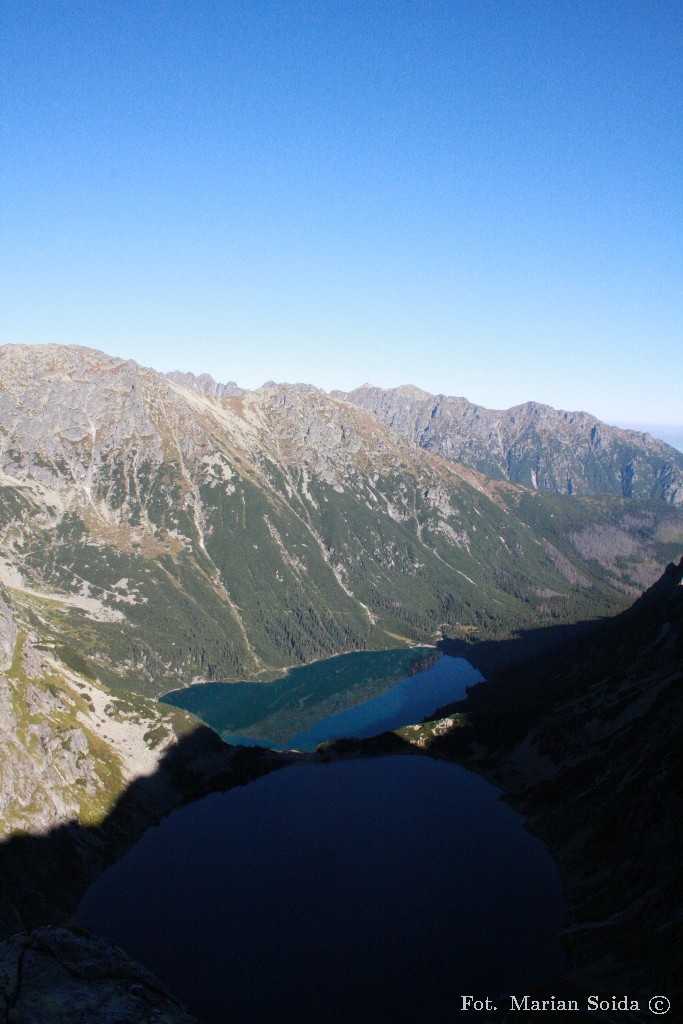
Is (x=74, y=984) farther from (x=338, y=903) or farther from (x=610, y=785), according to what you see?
(x=610, y=785)

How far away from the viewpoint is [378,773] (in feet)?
540

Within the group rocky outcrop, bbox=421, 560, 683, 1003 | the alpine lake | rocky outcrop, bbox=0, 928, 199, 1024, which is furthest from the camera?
the alpine lake

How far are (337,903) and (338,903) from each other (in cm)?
18

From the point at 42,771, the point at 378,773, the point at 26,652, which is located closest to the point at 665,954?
the point at 378,773

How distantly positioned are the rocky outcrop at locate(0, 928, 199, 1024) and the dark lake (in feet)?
130

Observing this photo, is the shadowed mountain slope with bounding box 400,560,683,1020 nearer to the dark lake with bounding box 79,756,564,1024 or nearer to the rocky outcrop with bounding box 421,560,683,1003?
the rocky outcrop with bounding box 421,560,683,1003

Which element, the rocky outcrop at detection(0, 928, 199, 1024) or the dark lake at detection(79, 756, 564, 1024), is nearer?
the rocky outcrop at detection(0, 928, 199, 1024)

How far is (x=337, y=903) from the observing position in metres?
105

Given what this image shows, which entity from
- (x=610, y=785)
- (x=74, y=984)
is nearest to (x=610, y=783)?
(x=610, y=785)

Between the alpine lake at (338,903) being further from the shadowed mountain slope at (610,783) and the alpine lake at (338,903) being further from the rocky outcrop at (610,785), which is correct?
the shadowed mountain slope at (610,783)

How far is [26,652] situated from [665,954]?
5821 inches

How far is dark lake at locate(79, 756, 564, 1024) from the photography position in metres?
84.8

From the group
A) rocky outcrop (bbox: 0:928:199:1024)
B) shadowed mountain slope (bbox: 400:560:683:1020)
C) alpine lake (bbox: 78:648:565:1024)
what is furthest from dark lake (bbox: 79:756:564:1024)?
rocky outcrop (bbox: 0:928:199:1024)

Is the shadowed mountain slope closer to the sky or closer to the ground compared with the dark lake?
closer to the sky
